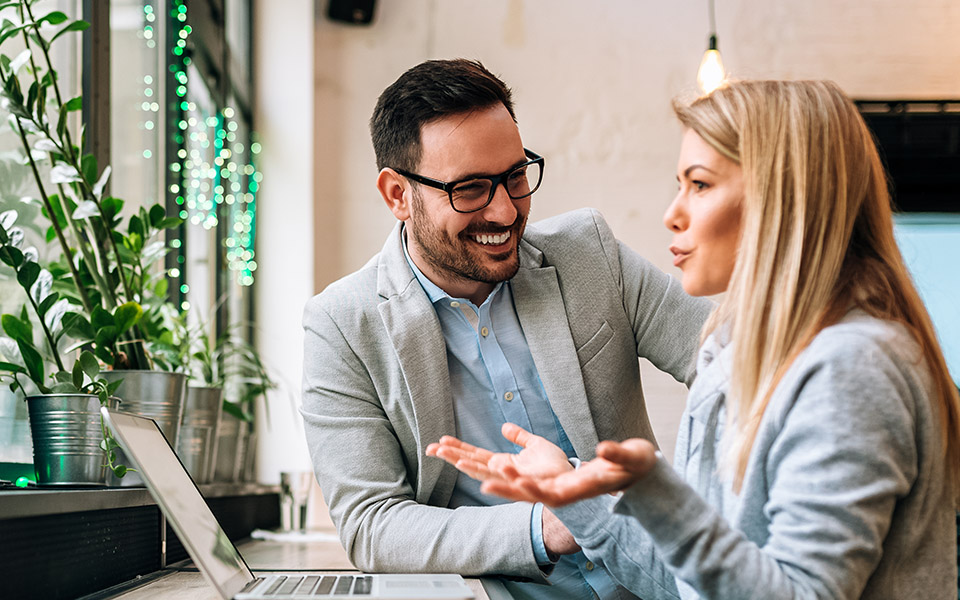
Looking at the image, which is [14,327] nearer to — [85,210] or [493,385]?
[85,210]

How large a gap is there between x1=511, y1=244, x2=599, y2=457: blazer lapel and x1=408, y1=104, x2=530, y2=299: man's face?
63mm

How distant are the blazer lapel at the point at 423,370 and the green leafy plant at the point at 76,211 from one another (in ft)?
1.41

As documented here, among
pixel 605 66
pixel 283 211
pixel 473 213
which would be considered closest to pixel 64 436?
pixel 473 213

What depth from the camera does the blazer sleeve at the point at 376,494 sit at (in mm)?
1333

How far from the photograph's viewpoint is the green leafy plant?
1.38m

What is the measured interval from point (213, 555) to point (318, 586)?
128 mm

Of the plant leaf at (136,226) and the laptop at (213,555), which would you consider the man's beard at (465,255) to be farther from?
the laptop at (213,555)

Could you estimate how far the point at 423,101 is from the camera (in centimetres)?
173

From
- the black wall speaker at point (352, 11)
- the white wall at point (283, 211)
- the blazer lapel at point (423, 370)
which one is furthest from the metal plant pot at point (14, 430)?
the black wall speaker at point (352, 11)

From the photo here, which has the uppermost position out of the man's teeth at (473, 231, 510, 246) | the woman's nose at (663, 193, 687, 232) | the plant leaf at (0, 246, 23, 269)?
the man's teeth at (473, 231, 510, 246)

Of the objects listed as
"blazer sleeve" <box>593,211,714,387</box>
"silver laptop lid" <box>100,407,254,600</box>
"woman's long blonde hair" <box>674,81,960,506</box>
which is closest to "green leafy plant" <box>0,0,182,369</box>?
"silver laptop lid" <box>100,407,254,600</box>

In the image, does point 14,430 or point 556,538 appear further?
point 14,430

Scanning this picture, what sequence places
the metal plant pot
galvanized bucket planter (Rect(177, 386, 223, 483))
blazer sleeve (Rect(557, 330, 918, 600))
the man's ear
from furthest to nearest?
1. galvanized bucket planter (Rect(177, 386, 223, 483))
2. the man's ear
3. the metal plant pot
4. blazer sleeve (Rect(557, 330, 918, 600))

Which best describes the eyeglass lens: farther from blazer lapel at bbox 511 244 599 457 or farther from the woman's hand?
the woman's hand
